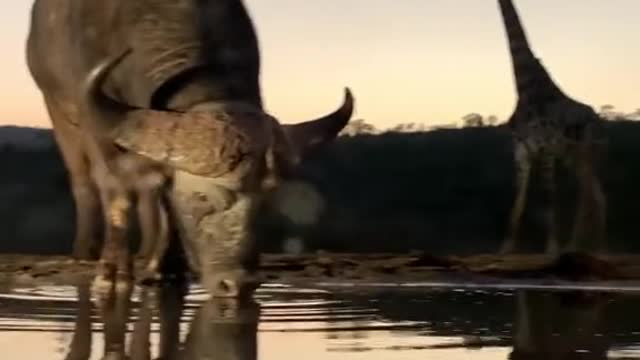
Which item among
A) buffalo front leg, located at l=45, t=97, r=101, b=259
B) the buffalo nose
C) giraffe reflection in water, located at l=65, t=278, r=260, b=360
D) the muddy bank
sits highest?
buffalo front leg, located at l=45, t=97, r=101, b=259

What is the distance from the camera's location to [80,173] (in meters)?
15.7

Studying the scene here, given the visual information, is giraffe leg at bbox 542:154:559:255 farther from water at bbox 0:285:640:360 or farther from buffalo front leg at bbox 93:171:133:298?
buffalo front leg at bbox 93:171:133:298

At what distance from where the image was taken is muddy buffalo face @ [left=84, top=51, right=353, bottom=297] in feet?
34.5

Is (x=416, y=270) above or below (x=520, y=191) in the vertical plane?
below

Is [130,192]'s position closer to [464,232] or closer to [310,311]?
[310,311]

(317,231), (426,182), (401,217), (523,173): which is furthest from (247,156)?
(426,182)

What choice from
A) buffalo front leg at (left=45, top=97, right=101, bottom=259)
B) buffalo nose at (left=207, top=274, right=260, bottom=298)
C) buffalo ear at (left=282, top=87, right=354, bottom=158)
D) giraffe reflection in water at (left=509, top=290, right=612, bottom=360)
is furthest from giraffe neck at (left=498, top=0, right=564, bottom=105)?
buffalo nose at (left=207, top=274, right=260, bottom=298)

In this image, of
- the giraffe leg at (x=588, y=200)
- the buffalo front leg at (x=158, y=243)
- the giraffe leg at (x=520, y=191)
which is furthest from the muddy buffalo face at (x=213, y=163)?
the giraffe leg at (x=520, y=191)

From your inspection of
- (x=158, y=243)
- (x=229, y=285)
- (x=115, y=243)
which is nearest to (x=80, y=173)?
(x=158, y=243)

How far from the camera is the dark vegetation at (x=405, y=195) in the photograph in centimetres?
2616

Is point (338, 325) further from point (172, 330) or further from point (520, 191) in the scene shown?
point (520, 191)

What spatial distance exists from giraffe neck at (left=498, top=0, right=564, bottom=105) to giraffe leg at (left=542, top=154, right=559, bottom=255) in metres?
0.74

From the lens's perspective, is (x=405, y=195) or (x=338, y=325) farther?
(x=405, y=195)

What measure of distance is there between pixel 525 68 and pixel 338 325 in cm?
1103
